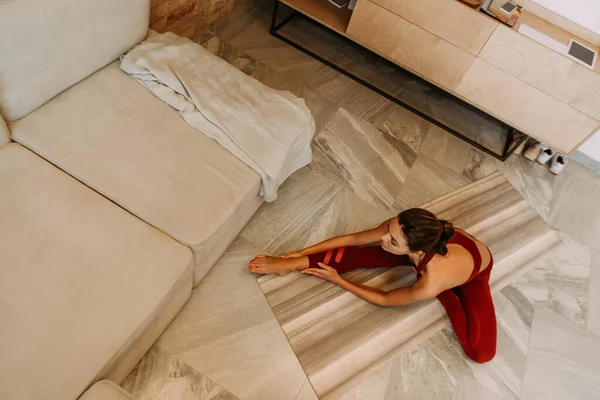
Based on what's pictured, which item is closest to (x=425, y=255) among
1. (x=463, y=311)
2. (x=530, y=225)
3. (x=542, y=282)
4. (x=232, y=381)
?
(x=463, y=311)

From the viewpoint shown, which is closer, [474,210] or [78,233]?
[78,233]

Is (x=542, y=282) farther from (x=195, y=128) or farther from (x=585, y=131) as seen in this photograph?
(x=195, y=128)

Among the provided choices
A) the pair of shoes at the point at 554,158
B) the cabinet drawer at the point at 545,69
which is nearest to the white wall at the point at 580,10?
the cabinet drawer at the point at 545,69

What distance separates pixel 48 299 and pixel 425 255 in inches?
47.4

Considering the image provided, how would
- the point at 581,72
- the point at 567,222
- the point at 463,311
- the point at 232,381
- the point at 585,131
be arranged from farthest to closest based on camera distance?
the point at 567,222 → the point at 585,131 → the point at 581,72 → the point at 463,311 → the point at 232,381

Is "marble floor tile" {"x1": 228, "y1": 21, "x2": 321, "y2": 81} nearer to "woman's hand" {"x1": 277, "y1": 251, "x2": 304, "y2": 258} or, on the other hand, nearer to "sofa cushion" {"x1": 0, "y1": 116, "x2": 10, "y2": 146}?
"woman's hand" {"x1": 277, "y1": 251, "x2": 304, "y2": 258}

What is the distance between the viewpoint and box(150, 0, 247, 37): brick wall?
215 cm

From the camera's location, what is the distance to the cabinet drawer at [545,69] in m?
2.19

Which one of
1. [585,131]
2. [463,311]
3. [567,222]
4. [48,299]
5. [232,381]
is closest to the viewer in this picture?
[48,299]

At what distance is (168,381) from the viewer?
148 centimetres

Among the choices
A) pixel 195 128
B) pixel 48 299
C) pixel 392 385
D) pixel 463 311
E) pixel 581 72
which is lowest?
→ pixel 392 385

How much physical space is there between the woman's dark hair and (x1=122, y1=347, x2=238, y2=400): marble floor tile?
807 millimetres

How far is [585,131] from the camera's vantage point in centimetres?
236

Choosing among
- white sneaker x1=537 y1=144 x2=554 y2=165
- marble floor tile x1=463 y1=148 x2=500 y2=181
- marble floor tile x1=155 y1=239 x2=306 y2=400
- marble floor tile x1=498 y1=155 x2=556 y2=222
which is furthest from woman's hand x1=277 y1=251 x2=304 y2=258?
white sneaker x1=537 y1=144 x2=554 y2=165
